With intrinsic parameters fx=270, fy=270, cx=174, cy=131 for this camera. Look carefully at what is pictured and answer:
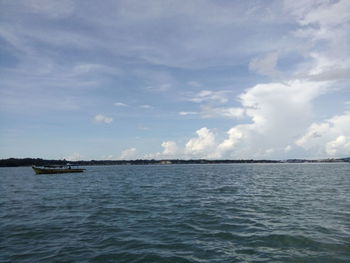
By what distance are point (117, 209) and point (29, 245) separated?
476 inches

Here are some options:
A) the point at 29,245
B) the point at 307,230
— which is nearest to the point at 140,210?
the point at 29,245

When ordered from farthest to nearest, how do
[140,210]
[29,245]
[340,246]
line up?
[140,210] → [29,245] → [340,246]

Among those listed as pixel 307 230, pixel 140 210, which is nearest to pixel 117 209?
pixel 140 210

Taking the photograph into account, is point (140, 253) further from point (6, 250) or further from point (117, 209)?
point (117, 209)

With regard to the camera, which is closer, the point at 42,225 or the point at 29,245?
the point at 29,245

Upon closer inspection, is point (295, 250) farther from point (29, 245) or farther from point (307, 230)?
point (29, 245)

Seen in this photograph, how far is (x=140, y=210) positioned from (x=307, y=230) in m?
15.4

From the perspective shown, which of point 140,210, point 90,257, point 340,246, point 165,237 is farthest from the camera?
point 140,210

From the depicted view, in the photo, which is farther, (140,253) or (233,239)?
(233,239)

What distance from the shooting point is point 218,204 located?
2992 centimetres

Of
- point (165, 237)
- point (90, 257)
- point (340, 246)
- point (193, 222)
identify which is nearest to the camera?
point (90, 257)

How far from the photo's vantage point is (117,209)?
2809 cm

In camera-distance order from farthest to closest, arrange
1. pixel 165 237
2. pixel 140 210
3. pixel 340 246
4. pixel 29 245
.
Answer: pixel 140 210 < pixel 165 237 < pixel 29 245 < pixel 340 246

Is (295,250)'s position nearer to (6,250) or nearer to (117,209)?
(6,250)
